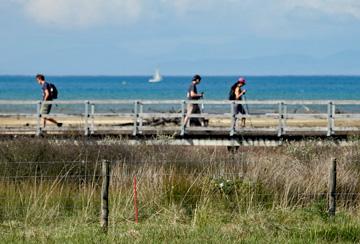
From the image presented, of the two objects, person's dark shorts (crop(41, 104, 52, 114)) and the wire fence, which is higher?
person's dark shorts (crop(41, 104, 52, 114))

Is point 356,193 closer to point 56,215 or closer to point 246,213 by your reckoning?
point 246,213

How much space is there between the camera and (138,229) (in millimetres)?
12516

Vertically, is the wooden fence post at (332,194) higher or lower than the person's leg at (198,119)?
lower

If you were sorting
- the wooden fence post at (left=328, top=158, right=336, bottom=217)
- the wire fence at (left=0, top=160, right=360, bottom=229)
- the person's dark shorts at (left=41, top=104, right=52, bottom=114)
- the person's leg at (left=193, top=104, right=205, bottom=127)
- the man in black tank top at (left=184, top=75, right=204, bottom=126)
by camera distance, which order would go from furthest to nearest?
the person's leg at (left=193, top=104, right=205, bottom=127) < the person's dark shorts at (left=41, top=104, right=52, bottom=114) < the man in black tank top at (left=184, top=75, right=204, bottom=126) < the wire fence at (left=0, top=160, right=360, bottom=229) < the wooden fence post at (left=328, top=158, right=336, bottom=217)

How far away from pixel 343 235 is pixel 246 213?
176 centimetres

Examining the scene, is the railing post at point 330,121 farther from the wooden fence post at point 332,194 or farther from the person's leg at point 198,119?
the wooden fence post at point 332,194

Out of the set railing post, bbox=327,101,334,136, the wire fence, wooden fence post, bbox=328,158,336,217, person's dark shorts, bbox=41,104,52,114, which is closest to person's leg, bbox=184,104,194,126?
railing post, bbox=327,101,334,136

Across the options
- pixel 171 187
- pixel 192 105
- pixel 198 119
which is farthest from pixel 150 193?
pixel 198 119

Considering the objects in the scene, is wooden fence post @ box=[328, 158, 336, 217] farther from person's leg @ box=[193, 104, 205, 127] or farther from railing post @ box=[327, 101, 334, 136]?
person's leg @ box=[193, 104, 205, 127]

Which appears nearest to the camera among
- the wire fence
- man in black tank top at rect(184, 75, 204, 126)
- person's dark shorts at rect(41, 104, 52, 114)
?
the wire fence

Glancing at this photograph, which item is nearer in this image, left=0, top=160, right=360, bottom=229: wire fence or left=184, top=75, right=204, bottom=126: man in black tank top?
left=0, top=160, right=360, bottom=229: wire fence

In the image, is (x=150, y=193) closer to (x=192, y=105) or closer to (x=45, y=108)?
(x=192, y=105)

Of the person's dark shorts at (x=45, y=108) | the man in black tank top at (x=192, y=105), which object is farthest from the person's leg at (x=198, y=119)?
the person's dark shorts at (x=45, y=108)

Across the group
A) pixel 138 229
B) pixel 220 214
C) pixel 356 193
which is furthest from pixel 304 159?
pixel 138 229
